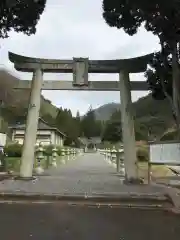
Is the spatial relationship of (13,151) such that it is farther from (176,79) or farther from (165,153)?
(176,79)

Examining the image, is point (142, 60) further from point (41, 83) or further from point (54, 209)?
point (54, 209)

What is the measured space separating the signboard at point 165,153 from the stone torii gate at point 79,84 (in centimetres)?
125

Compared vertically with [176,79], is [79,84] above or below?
above

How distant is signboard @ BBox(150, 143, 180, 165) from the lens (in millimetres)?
13023

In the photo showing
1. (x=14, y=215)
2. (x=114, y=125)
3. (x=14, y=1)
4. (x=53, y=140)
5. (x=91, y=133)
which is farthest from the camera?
(x=91, y=133)

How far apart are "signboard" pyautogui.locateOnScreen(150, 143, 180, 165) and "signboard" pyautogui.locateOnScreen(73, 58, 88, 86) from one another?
3.77 metres

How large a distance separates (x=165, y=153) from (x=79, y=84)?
477 cm

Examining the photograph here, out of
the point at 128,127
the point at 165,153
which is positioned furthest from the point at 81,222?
the point at 128,127

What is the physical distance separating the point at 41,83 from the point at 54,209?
7728mm

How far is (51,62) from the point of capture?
55.6 feet

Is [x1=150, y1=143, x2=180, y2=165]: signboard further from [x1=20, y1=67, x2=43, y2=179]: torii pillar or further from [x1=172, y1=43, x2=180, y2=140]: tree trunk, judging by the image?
[x1=20, y1=67, x2=43, y2=179]: torii pillar

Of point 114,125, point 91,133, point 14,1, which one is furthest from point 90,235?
point 91,133

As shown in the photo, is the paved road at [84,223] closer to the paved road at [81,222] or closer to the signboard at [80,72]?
the paved road at [81,222]

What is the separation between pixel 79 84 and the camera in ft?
54.9
